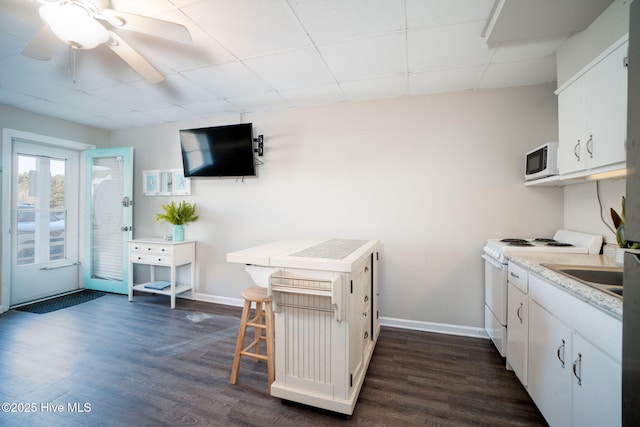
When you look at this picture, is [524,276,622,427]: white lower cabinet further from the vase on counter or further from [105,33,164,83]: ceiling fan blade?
the vase on counter

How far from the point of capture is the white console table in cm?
348

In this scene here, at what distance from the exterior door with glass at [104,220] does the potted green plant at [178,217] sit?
0.89 m

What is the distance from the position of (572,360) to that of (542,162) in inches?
62.6

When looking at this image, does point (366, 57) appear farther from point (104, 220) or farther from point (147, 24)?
point (104, 220)

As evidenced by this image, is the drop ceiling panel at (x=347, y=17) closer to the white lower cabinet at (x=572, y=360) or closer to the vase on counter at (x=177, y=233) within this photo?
the white lower cabinet at (x=572, y=360)

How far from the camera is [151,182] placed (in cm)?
405

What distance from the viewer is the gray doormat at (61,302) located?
11.0 ft

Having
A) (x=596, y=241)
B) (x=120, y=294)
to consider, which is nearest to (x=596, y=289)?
(x=596, y=241)

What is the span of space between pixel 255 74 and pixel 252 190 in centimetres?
145

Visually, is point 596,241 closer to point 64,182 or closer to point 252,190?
point 252,190

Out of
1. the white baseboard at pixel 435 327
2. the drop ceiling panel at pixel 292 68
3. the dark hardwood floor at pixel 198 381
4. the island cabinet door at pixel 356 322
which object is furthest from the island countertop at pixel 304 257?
the drop ceiling panel at pixel 292 68

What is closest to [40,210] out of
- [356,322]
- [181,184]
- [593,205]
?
[181,184]

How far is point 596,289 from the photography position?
1165mm

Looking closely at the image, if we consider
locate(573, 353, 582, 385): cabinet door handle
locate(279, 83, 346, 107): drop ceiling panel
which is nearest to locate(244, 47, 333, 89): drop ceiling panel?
locate(279, 83, 346, 107): drop ceiling panel
